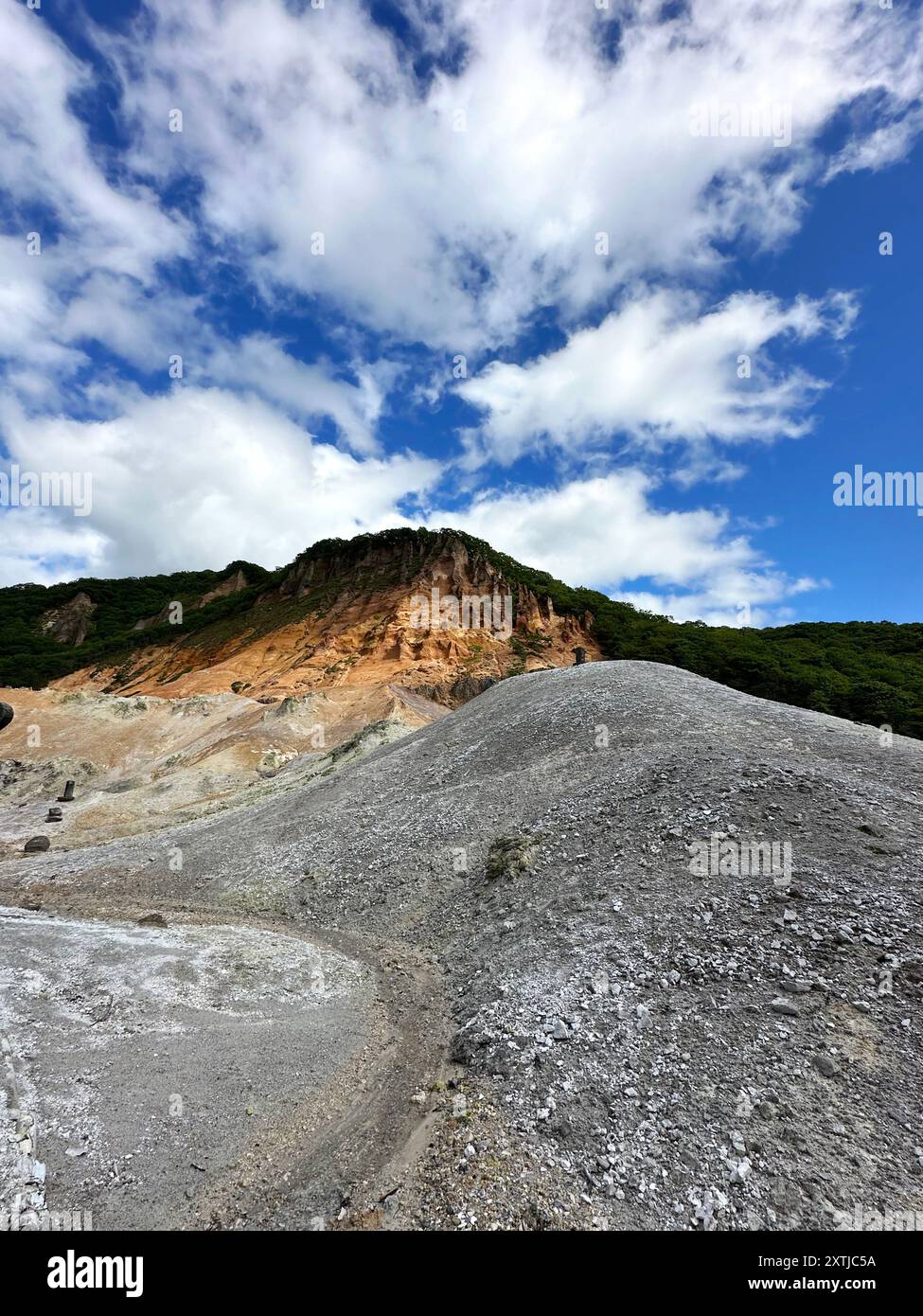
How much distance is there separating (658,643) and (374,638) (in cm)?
2652

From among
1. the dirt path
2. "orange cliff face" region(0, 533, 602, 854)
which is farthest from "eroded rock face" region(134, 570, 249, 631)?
the dirt path

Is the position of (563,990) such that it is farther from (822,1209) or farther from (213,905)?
(213,905)

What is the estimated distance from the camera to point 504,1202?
5.50 metres

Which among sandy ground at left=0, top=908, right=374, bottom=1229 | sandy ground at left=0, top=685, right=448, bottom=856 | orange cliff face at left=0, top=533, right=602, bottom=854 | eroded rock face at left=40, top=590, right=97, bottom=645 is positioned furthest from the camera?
eroded rock face at left=40, top=590, right=97, bottom=645

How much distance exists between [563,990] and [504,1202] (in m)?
3.35

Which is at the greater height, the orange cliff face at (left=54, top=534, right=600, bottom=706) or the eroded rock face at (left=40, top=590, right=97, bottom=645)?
the eroded rock face at (left=40, top=590, right=97, bottom=645)

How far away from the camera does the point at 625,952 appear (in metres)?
9.05

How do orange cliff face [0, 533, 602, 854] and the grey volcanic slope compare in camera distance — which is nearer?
the grey volcanic slope

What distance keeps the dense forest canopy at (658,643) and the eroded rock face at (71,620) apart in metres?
1.03

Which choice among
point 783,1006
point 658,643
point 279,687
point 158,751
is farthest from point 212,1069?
point 658,643

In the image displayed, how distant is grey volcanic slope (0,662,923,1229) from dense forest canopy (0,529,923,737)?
91.4 ft

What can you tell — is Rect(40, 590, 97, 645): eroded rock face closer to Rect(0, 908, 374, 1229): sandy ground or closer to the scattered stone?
Rect(0, 908, 374, 1229): sandy ground

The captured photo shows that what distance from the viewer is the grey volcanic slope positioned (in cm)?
561

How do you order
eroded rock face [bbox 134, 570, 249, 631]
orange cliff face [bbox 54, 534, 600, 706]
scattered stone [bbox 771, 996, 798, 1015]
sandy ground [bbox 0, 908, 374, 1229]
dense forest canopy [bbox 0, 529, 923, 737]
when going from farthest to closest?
eroded rock face [bbox 134, 570, 249, 631] < orange cliff face [bbox 54, 534, 600, 706] < dense forest canopy [bbox 0, 529, 923, 737] < scattered stone [bbox 771, 996, 798, 1015] < sandy ground [bbox 0, 908, 374, 1229]
